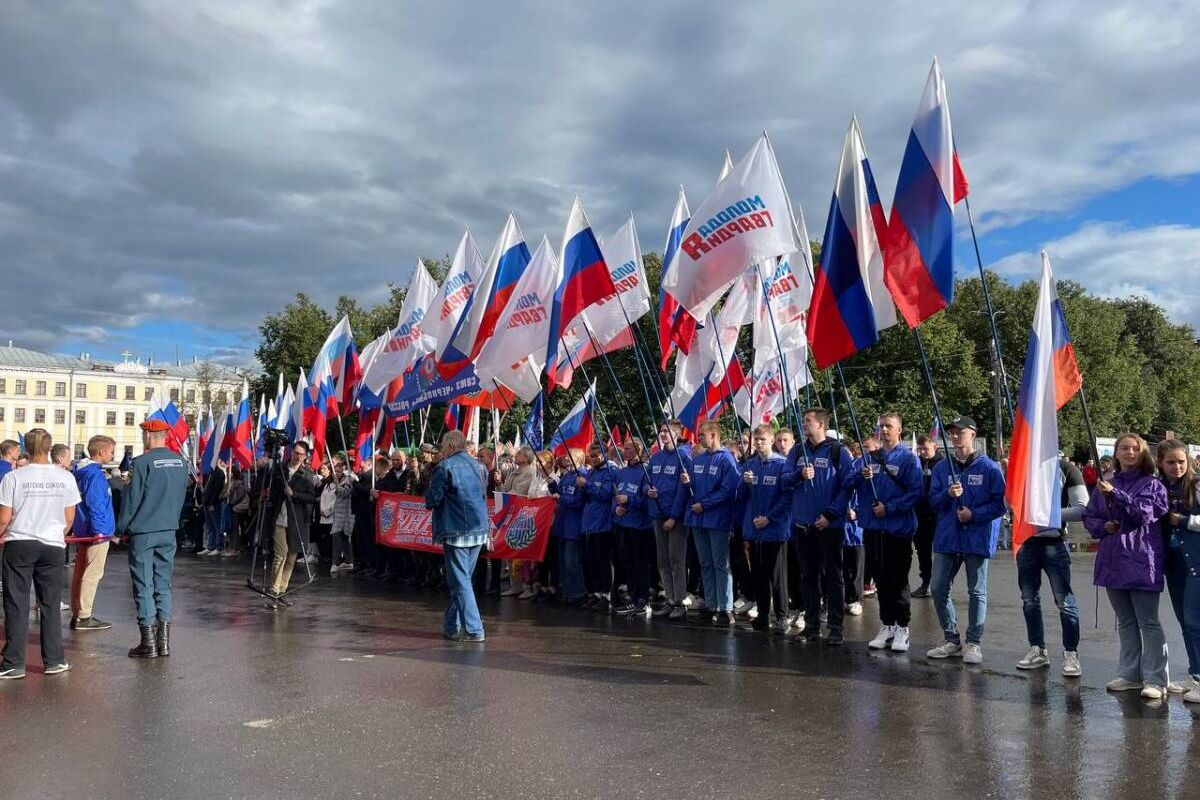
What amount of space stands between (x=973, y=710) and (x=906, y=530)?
7.53ft

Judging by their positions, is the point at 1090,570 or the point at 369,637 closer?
the point at 369,637

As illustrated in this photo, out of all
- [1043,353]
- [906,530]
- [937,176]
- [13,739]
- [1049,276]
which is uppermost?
[937,176]

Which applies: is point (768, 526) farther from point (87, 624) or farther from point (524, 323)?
point (87, 624)

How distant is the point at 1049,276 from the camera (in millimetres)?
7867

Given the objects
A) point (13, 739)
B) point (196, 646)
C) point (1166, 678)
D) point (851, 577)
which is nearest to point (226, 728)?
point (13, 739)

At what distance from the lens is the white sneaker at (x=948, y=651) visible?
8.39 metres

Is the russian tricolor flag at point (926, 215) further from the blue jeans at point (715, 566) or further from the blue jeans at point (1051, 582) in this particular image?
the blue jeans at point (715, 566)

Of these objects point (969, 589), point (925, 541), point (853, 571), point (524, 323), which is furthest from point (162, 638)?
point (925, 541)

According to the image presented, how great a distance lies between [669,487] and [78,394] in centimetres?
12072

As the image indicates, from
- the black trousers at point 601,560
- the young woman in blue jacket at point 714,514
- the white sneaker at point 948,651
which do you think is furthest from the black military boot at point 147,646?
the white sneaker at point 948,651

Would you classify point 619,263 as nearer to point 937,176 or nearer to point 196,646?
point 937,176

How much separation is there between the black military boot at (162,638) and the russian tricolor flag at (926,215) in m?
6.71

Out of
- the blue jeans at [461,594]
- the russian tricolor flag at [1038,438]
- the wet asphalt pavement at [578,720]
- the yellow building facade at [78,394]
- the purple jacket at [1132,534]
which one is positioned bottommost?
the wet asphalt pavement at [578,720]

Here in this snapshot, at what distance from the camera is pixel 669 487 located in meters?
10.7
